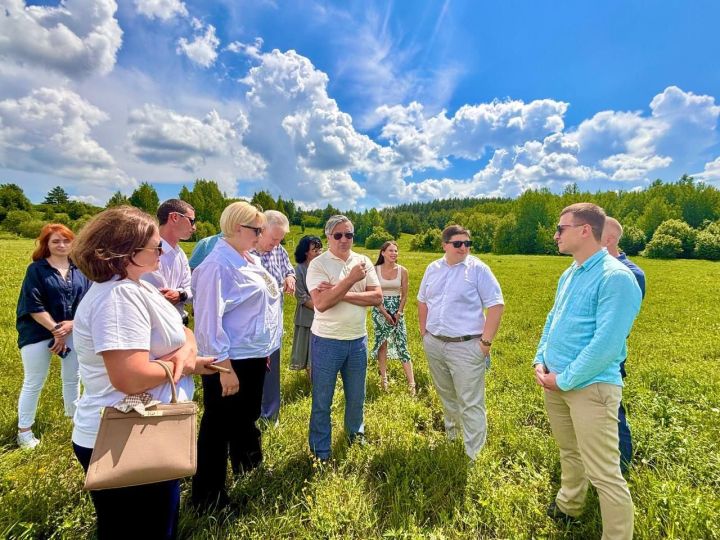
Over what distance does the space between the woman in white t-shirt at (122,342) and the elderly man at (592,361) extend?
2791 mm

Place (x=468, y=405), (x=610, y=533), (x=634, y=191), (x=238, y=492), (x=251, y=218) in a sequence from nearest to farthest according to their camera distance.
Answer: (x=610, y=533) < (x=251, y=218) < (x=238, y=492) < (x=468, y=405) < (x=634, y=191)

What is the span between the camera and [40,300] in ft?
12.9

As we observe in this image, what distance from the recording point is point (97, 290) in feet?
5.84

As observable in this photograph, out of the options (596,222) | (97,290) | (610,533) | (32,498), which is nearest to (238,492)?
(32,498)

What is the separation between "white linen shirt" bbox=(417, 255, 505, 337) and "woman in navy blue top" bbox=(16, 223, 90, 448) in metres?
4.32

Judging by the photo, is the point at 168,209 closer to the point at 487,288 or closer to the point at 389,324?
the point at 487,288

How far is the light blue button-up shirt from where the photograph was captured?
2438 mm

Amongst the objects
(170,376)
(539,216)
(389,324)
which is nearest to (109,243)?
(170,376)

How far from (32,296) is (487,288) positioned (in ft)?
17.0

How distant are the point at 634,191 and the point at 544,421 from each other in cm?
9733

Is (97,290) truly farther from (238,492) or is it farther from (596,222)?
(596,222)

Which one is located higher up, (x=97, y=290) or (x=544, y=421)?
(x=97, y=290)

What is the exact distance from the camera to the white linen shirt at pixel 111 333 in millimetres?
1704

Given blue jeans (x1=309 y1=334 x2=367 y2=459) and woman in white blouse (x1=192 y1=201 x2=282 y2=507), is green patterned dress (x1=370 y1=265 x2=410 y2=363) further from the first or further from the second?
woman in white blouse (x1=192 y1=201 x2=282 y2=507)
